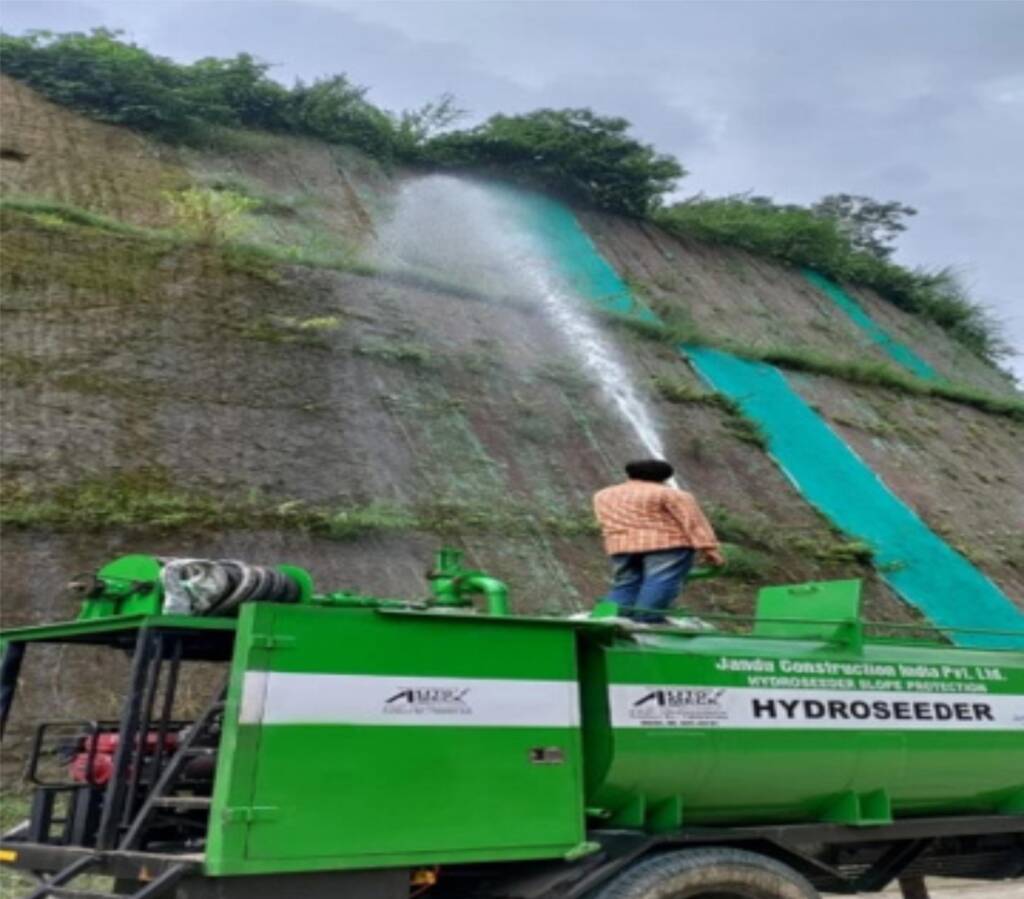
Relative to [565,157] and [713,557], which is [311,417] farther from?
[565,157]

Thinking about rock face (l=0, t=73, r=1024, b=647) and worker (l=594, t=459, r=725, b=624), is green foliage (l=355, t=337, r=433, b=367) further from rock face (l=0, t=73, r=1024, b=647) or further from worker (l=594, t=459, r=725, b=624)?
worker (l=594, t=459, r=725, b=624)

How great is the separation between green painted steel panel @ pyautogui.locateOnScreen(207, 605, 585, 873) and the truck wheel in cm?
30

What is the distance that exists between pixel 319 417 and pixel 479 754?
31.3 ft

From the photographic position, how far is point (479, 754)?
5070 millimetres

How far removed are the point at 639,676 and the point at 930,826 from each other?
6.21ft

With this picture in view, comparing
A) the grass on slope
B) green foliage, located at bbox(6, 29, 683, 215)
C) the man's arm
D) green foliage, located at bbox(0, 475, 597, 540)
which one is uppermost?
green foliage, located at bbox(6, 29, 683, 215)

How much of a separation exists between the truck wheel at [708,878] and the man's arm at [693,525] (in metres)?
2.04

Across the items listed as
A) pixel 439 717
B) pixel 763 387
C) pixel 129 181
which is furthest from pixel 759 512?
pixel 439 717

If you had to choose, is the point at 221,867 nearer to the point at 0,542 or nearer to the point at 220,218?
the point at 0,542

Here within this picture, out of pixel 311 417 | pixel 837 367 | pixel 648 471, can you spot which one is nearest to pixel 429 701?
pixel 648 471

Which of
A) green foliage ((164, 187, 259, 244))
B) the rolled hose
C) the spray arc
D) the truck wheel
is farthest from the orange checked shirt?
green foliage ((164, 187, 259, 244))

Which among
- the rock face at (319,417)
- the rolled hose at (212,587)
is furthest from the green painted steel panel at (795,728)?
the rock face at (319,417)

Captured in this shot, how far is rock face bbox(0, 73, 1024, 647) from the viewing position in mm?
12141

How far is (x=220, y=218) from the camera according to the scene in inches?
690
